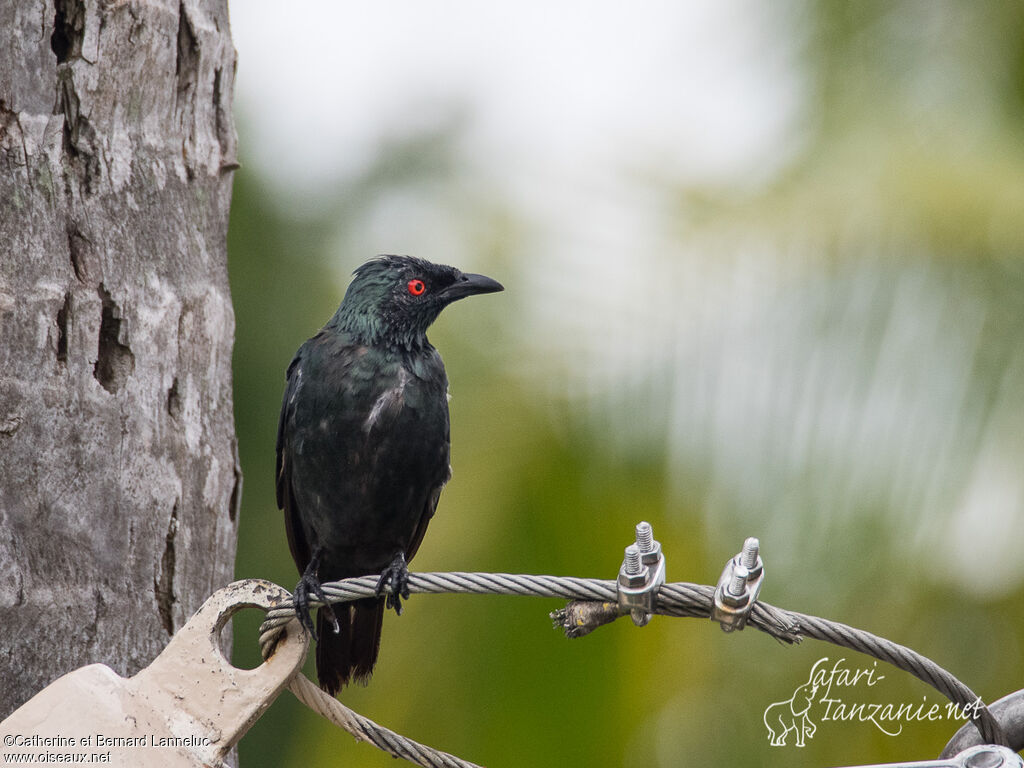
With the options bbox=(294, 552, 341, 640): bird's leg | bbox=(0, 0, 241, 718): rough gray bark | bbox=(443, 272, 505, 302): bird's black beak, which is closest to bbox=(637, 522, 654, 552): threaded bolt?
bbox=(294, 552, 341, 640): bird's leg

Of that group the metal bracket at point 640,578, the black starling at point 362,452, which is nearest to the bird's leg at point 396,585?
the black starling at point 362,452

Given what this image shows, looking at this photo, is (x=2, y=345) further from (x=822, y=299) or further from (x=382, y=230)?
(x=382, y=230)

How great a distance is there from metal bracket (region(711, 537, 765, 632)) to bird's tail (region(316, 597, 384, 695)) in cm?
194

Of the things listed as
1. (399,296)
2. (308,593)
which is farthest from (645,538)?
(399,296)

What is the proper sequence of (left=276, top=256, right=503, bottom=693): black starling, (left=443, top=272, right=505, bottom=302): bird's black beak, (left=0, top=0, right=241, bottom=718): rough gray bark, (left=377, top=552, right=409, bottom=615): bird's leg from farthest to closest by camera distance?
(left=443, top=272, right=505, bottom=302): bird's black beak, (left=276, top=256, right=503, bottom=693): black starling, (left=377, top=552, right=409, bottom=615): bird's leg, (left=0, top=0, right=241, bottom=718): rough gray bark

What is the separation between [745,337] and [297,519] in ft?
6.31

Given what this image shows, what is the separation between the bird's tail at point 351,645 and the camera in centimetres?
381

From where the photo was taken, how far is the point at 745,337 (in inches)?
166

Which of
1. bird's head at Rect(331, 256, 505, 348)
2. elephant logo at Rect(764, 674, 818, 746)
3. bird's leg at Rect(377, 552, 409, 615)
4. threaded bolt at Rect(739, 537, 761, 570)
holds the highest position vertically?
bird's head at Rect(331, 256, 505, 348)

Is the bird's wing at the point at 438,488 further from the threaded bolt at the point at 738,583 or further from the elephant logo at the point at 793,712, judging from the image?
the threaded bolt at the point at 738,583

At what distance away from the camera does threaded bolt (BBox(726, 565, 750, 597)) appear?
6.95ft

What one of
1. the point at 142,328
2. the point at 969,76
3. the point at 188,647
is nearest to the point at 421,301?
the point at 142,328

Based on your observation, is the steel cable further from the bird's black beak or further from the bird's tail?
the bird's black beak

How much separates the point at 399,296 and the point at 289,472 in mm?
808
